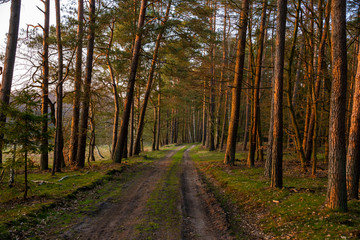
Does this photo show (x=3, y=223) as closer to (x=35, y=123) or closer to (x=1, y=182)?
(x=1, y=182)

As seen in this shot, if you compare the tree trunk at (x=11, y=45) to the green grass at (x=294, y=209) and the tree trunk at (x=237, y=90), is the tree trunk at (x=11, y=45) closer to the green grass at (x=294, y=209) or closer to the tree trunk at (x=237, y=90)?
the green grass at (x=294, y=209)

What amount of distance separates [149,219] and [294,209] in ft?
13.7

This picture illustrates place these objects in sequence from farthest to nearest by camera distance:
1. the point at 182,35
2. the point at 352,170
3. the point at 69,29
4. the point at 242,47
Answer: the point at 182,35 → the point at 242,47 → the point at 69,29 → the point at 352,170

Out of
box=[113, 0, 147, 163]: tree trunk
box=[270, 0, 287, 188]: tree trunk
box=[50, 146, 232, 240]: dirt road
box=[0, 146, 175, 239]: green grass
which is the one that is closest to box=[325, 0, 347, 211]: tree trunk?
box=[270, 0, 287, 188]: tree trunk

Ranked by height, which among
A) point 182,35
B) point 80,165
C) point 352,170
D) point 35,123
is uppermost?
point 182,35

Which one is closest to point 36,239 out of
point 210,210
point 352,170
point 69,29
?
point 210,210

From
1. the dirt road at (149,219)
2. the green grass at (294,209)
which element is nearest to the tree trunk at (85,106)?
the dirt road at (149,219)

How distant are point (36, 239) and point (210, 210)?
15.9 ft

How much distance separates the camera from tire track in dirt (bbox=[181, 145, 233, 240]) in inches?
221

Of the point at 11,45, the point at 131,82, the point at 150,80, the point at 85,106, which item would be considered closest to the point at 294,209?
the point at 11,45

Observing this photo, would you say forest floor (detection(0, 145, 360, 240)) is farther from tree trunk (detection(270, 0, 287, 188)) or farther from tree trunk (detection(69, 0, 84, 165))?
tree trunk (detection(69, 0, 84, 165))

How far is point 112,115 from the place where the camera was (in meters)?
24.6

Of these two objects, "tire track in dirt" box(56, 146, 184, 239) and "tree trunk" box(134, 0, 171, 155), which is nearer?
"tire track in dirt" box(56, 146, 184, 239)

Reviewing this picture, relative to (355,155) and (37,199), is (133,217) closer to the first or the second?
(37,199)
